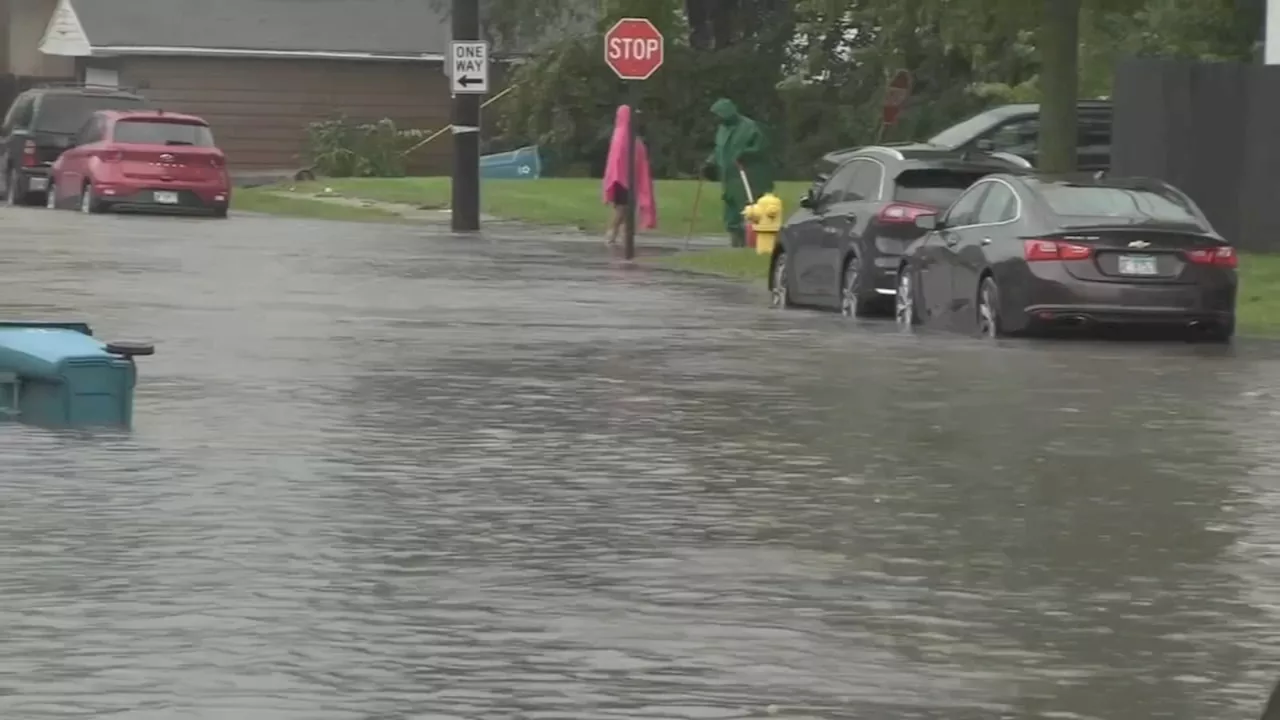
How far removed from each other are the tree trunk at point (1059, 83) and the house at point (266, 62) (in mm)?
28208

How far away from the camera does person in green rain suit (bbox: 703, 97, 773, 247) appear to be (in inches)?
1398

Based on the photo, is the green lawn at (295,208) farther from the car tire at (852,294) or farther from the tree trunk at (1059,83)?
the car tire at (852,294)

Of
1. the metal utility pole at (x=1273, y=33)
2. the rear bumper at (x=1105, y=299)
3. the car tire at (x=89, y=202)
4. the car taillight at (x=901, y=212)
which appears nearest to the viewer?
the rear bumper at (x=1105, y=299)

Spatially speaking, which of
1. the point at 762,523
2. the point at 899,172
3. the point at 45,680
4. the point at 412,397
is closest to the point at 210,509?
the point at 762,523

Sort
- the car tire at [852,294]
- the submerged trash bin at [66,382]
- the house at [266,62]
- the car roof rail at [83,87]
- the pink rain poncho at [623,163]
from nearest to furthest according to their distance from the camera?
1. the submerged trash bin at [66,382]
2. the car tire at [852,294]
3. the pink rain poncho at [623,163]
4. the car roof rail at [83,87]
5. the house at [266,62]

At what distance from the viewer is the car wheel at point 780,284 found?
26359 mm

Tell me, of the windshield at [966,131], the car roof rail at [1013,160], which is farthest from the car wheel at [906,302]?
the windshield at [966,131]

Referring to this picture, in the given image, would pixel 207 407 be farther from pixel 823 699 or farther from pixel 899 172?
pixel 899 172

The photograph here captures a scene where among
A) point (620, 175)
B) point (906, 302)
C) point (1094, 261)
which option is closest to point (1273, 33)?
point (620, 175)

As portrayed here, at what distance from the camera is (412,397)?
16.7m

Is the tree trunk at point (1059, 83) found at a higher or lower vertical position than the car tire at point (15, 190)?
higher

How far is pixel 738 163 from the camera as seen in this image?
3550 centimetres

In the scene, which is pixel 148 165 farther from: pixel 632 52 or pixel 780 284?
pixel 780 284

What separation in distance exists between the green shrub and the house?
176cm
